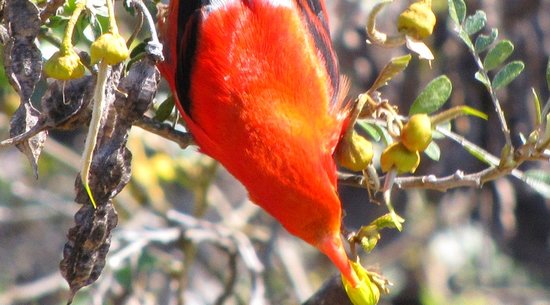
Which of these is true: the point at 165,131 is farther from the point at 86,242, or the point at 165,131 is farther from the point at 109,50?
the point at 109,50

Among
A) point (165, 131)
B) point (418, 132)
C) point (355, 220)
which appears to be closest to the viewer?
point (418, 132)

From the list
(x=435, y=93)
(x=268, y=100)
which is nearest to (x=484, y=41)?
(x=435, y=93)

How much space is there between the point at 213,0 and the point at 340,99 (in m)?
0.43

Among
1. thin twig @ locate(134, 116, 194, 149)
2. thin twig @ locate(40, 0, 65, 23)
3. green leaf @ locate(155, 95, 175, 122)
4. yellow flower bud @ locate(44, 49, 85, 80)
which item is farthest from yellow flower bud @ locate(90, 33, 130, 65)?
green leaf @ locate(155, 95, 175, 122)

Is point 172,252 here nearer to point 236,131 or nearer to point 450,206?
point 450,206

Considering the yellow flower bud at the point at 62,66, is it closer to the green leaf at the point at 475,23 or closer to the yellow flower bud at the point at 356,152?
the yellow flower bud at the point at 356,152

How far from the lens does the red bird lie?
251 cm

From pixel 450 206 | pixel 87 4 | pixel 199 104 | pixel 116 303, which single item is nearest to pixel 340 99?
pixel 199 104

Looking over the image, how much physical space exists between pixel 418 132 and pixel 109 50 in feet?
2.16

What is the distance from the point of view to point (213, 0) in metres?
2.80

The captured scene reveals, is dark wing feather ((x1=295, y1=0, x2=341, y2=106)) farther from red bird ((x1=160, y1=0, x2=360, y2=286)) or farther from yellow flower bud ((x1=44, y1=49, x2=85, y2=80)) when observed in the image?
yellow flower bud ((x1=44, y1=49, x2=85, y2=80))

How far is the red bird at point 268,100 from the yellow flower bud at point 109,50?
69 cm

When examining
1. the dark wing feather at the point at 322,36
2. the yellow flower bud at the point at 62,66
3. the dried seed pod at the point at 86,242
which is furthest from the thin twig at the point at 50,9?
the dark wing feather at the point at 322,36

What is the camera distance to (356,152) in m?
2.36
